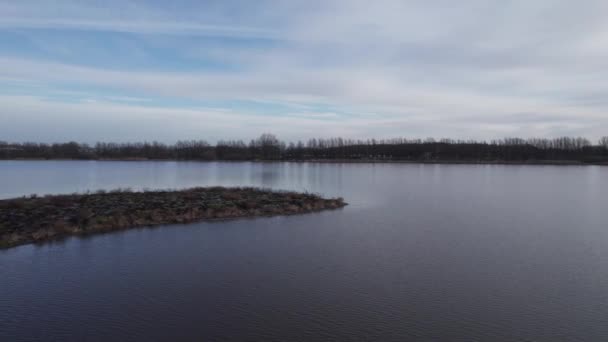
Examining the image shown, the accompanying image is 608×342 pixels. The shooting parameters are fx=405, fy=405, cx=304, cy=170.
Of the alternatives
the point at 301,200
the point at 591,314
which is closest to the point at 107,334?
the point at 591,314

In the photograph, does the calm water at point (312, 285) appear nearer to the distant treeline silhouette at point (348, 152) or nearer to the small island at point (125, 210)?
the small island at point (125, 210)

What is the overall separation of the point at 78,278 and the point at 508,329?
9217 millimetres

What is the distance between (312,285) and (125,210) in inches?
460

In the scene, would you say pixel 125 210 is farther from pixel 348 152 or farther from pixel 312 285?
pixel 348 152

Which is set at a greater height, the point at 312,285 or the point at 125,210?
the point at 125,210

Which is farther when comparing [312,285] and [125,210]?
[125,210]

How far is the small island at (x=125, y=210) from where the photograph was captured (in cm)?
1434

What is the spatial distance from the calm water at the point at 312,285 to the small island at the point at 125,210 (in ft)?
3.99

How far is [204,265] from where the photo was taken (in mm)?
10680

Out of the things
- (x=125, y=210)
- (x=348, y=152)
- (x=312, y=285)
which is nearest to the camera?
(x=312, y=285)

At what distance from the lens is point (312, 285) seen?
9.09 metres

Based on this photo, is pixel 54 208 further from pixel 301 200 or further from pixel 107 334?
pixel 107 334

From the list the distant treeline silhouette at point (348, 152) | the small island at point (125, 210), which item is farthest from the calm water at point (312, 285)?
the distant treeline silhouette at point (348, 152)

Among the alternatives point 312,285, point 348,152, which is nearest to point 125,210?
point 312,285
